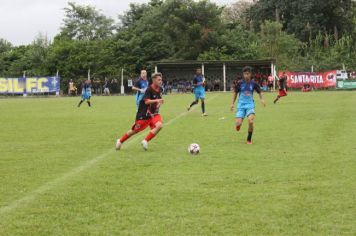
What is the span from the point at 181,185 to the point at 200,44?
53134 millimetres

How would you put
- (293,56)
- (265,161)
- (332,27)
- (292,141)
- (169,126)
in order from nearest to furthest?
(265,161), (292,141), (169,126), (293,56), (332,27)

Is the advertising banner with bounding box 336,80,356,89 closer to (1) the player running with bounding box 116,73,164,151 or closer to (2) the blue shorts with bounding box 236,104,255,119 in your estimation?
(2) the blue shorts with bounding box 236,104,255,119

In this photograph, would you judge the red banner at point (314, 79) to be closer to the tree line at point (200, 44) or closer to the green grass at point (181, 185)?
the tree line at point (200, 44)

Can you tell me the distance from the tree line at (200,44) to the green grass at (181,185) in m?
43.2

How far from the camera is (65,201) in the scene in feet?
25.0

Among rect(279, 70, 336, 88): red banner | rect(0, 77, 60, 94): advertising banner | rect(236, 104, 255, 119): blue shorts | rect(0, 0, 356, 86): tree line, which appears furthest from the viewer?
rect(0, 0, 356, 86): tree line

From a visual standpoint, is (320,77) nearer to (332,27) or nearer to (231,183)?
(332,27)

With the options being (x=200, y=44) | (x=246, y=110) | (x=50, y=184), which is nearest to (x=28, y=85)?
(x=200, y=44)

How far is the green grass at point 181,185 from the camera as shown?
6395 millimetres

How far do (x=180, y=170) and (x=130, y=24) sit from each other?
65.5 m

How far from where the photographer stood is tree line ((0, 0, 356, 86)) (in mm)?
59656

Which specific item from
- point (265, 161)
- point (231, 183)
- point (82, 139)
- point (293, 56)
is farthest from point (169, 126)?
point (293, 56)

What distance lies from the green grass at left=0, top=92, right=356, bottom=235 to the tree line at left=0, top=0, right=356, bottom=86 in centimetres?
4318

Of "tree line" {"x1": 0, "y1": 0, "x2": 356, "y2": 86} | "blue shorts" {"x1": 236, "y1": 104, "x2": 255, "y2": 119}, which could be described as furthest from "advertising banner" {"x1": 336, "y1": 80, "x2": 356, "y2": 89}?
"blue shorts" {"x1": 236, "y1": 104, "x2": 255, "y2": 119}
